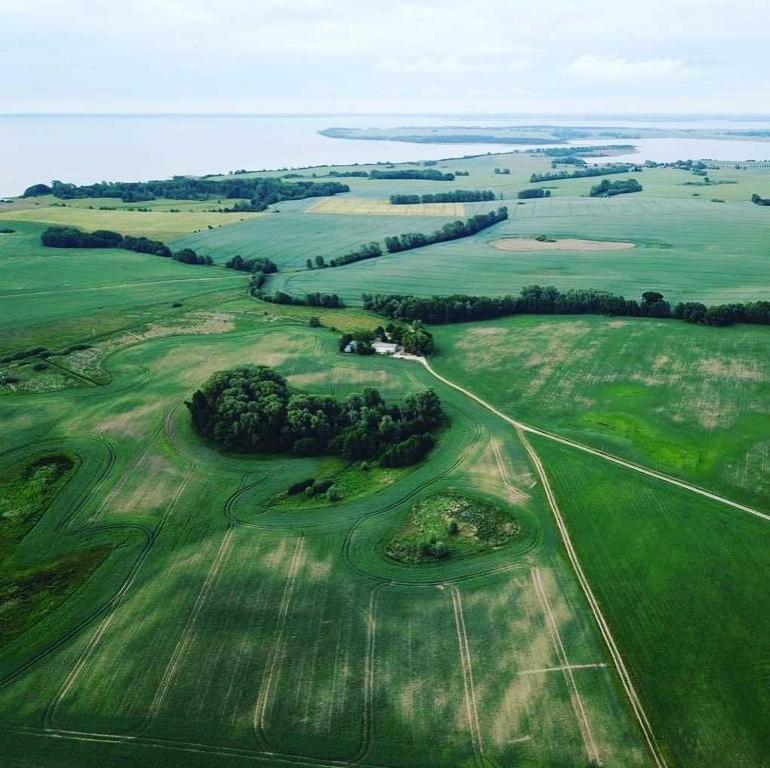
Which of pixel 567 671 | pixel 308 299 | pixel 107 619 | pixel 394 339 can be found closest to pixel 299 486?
pixel 107 619

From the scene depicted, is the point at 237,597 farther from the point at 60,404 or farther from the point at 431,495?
the point at 60,404

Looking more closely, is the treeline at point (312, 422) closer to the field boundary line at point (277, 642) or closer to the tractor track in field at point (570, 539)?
the tractor track in field at point (570, 539)

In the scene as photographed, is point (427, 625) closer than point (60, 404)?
Yes

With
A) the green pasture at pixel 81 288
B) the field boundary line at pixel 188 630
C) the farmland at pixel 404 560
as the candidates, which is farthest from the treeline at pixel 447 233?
the field boundary line at pixel 188 630

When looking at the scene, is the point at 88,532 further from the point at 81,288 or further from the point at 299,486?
the point at 81,288

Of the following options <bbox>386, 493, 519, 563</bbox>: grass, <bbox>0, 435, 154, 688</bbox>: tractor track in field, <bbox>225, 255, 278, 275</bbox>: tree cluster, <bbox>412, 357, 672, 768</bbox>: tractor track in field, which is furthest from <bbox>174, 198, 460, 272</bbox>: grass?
<bbox>386, 493, 519, 563</bbox>: grass

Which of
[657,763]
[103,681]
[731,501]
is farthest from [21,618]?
[731,501]
